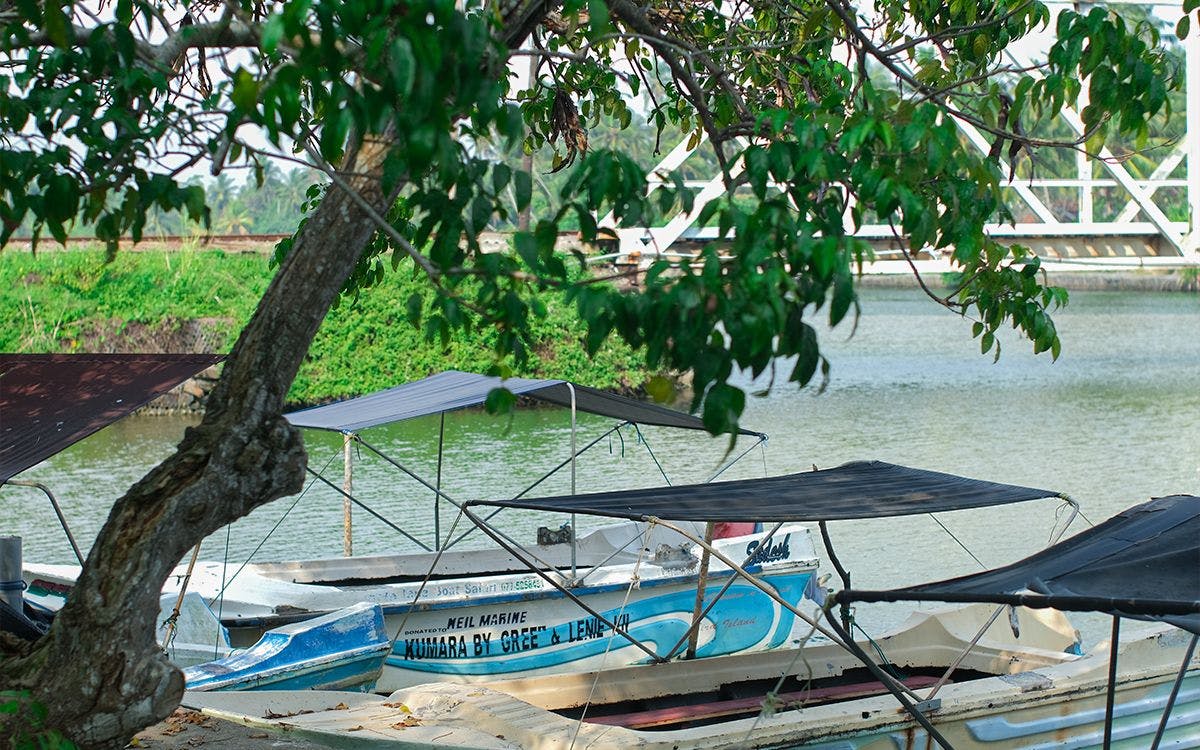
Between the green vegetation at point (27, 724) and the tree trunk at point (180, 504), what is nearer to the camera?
the green vegetation at point (27, 724)

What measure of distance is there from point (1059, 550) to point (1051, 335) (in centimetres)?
82

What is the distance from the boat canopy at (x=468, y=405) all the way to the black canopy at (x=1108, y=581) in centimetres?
360

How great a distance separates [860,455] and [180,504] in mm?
13124

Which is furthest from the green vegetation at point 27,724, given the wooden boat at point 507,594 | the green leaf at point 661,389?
the wooden boat at point 507,594

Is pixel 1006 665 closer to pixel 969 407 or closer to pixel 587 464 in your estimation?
pixel 587 464

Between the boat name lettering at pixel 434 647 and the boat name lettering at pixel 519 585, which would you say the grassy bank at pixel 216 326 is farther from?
the boat name lettering at pixel 434 647

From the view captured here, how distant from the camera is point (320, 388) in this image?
68.1 ft

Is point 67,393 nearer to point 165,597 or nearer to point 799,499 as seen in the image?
point 165,597

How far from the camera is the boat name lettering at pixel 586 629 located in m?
8.63

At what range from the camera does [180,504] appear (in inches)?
147

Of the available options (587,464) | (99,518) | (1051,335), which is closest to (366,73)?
(1051,335)

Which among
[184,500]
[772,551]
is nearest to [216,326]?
[772,551]

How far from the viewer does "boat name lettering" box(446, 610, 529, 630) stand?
8.34 meters

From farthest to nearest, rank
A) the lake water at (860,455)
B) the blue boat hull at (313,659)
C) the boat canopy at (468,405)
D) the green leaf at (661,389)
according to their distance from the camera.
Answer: the lake water at (860,455) < the boat canopy at (468,405) < the blue boat hull at (313,659) < the green leaf at (661,389)
